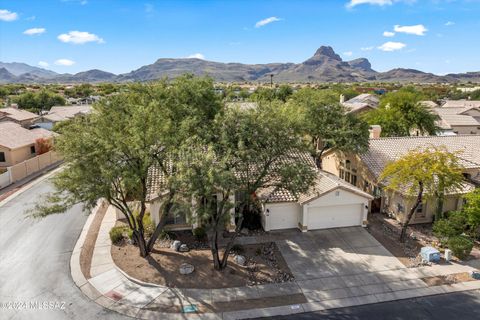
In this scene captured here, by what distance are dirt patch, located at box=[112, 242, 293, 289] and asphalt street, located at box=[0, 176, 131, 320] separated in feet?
8.79

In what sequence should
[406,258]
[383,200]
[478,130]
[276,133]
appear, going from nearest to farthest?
[276,133], [406,258], [383,200], [478,130]

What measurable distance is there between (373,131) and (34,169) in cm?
3525

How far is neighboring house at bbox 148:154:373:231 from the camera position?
69.4 feet

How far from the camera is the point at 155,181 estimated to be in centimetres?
2152

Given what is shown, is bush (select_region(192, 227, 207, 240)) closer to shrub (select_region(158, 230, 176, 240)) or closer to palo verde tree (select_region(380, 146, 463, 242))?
shrub (select_region(158, 230, 176, 240))

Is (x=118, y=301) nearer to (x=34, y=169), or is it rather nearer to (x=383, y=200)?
(x=383, y=200)

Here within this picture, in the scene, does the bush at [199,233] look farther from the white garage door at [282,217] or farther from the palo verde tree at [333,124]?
the palo verde tree at [333,124]

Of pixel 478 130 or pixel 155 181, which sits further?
pixel 478 130

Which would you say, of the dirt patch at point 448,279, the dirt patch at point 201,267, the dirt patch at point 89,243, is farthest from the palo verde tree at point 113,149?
the dirt patch at point 448,279

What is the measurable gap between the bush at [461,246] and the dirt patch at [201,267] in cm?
949

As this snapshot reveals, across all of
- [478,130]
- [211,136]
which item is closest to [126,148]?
[211,136]

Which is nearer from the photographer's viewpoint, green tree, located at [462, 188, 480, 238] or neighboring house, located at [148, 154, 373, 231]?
green tree, located at [462, 188, 480, 238]

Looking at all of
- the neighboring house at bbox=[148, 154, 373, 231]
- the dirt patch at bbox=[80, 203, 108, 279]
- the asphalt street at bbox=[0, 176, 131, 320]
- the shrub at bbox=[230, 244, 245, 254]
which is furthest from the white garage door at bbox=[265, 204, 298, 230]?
the asphalt street at bbox=[0, 176, 131, 320]

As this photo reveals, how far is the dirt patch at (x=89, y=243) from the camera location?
1731cm
